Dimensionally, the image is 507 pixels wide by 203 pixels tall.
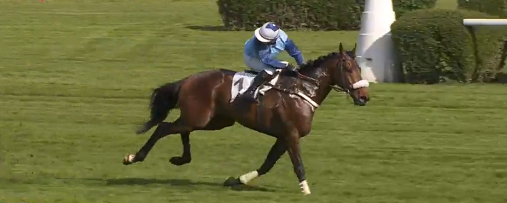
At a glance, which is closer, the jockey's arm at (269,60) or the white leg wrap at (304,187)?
the white leg wrap at (304,187)

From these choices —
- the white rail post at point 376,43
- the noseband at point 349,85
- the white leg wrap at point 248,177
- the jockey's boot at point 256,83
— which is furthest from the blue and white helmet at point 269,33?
the white rail post at point 376,43

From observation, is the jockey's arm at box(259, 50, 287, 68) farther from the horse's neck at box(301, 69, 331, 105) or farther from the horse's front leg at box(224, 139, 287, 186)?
the horse's front leg at box(224, 139, 287, 186)

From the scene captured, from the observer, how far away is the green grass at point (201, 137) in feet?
30.3

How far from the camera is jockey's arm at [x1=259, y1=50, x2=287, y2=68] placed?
9102 mm

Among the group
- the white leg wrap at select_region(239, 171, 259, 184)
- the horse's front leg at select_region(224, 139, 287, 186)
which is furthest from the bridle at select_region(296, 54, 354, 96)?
the white leg wrap at select_region(239, 171, 259, 184)

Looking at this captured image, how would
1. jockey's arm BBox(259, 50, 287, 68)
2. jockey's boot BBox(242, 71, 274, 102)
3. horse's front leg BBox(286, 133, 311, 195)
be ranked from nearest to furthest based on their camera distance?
horse's front leg BBox(286, 133, 311, 195), jockey's boot BBox(242, 71, 274, 102), jockey's arm BBox(259, 50, 287, 68)

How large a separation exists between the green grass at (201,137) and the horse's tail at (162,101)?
1.84 ft

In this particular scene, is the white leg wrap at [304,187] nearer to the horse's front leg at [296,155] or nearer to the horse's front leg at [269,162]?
the horse's front leg at [296,155]

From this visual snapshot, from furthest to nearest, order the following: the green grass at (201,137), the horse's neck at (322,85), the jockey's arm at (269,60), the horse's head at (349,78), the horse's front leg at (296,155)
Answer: the green grass at (201,137) < the jockey's arm at (269,60) < the horse's neck at (322,85) < the horse's front leg at (296,155) < the horse's head at (349,78)

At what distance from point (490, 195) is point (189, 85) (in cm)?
274

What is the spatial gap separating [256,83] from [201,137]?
3366 mm

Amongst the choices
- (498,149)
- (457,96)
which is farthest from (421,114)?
(498,149)

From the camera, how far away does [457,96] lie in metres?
14.3

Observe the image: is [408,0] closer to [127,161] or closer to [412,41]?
[412,41]
